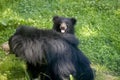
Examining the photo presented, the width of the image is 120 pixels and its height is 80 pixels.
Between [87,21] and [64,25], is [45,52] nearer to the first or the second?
[64,25]

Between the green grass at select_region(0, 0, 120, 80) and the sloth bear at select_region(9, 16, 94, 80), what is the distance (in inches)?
95.9

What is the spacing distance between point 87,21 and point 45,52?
5.94m

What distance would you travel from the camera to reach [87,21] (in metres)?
10.8

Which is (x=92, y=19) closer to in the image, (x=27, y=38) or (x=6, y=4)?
(x=6, y=4)

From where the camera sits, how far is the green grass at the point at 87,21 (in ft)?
29.1

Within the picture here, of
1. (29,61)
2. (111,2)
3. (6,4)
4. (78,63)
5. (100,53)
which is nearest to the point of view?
(29,61)

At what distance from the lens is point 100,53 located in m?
9.34

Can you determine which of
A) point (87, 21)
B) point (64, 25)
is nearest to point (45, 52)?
point (64, 25)

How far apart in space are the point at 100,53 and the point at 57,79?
4092 mm

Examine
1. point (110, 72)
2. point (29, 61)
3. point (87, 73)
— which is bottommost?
point (110, 72)

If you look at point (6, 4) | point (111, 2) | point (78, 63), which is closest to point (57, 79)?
point (78, 63)

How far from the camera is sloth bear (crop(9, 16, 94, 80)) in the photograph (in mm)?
4996

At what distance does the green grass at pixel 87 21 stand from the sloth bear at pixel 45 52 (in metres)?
2.44

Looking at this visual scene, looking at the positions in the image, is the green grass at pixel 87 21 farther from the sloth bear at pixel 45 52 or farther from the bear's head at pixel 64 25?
the sloth bear at pixel 45 52
